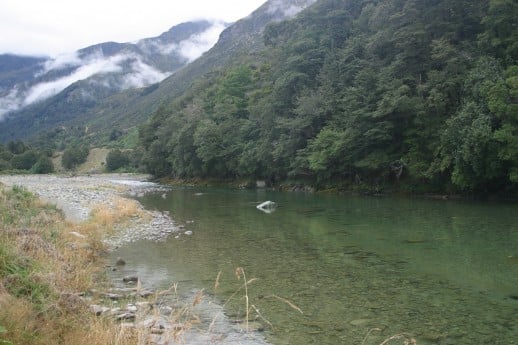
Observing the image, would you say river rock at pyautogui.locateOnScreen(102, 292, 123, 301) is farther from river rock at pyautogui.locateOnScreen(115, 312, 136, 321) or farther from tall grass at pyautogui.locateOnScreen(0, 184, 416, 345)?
river rock at pyautogui.locateOnScreen(115, 312, 136, 321)

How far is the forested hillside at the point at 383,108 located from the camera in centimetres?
3666

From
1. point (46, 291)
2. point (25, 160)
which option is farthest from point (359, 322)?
point (25, 160)

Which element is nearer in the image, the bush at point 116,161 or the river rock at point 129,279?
the river rock at point 129,279

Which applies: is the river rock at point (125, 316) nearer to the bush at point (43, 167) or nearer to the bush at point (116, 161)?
the bush at point (116, 161)

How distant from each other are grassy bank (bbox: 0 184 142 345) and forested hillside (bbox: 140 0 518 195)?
1236 inches

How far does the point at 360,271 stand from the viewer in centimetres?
1420

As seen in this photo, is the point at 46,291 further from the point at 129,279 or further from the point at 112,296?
the point at 129,279

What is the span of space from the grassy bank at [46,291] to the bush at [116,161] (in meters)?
143

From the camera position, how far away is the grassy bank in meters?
5.73

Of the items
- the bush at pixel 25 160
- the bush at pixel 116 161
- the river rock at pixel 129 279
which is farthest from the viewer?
the bush at pixel 116 161

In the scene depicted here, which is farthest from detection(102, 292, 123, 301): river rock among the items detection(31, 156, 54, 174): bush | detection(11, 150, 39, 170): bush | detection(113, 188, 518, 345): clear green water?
detection(11, 150, 39, 170): bush

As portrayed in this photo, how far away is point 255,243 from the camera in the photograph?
1955 centimetres

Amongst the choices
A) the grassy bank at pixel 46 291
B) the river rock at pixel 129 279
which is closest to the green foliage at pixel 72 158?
the grassy bank at pixel 46 291

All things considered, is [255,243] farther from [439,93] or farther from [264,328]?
[439,93]
